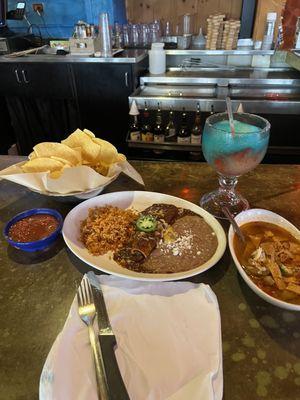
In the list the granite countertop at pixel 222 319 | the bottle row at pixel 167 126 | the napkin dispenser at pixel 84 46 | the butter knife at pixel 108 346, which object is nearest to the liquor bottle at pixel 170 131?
the bottle row at pixel 167 126

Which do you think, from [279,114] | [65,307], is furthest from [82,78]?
[65,307]

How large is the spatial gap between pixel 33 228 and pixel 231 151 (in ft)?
2.08

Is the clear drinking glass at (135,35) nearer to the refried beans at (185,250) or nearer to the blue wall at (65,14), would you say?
the blue wall at (65,14)

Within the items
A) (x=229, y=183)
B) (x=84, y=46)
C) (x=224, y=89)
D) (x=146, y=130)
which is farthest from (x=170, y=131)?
(x=229, y=183)

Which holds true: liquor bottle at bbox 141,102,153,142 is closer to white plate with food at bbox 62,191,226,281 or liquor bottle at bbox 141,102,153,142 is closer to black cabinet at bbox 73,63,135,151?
black cabinet at bbox 73,63,135,151

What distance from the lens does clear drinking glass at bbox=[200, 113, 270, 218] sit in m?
0.91

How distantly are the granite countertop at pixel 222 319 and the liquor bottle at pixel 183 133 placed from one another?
4.76 ft

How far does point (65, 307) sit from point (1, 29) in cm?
350

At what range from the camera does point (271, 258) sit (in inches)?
29.4

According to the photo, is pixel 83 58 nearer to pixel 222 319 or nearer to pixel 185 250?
pixel 185 250

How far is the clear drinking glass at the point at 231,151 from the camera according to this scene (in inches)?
35.8

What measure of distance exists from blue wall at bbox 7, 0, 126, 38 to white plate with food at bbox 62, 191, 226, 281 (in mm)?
2774

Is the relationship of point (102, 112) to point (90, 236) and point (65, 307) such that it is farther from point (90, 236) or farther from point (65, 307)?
point (65, 307)

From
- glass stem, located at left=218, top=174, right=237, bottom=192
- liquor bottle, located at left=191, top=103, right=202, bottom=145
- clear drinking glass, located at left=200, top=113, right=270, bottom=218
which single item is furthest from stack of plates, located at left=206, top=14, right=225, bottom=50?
glass stem, located at left=218, top=174, right=237, bottom=192
